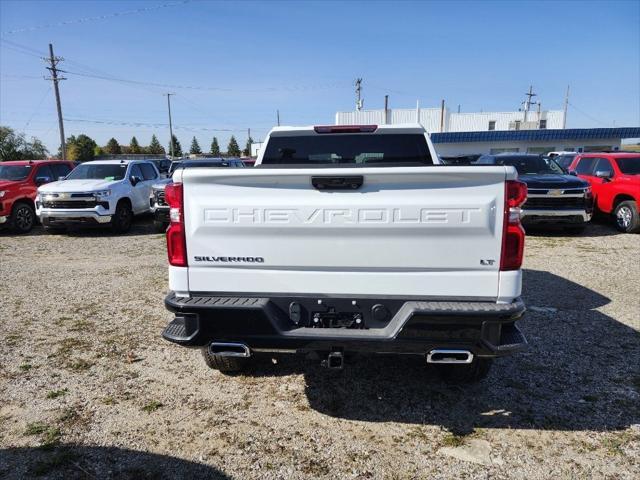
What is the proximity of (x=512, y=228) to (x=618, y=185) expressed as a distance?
10.9 metres

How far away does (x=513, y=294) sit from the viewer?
8.98 ft

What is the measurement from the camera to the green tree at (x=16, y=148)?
4834cm

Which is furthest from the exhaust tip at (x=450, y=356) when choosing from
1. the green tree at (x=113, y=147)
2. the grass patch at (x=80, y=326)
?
the green tree at (x=113, y=147)

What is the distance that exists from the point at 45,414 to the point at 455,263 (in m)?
3.17

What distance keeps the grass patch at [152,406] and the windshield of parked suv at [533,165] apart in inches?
423

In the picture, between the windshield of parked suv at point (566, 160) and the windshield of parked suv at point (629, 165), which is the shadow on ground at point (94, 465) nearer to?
the windshield of parked suv at point (629, 165)

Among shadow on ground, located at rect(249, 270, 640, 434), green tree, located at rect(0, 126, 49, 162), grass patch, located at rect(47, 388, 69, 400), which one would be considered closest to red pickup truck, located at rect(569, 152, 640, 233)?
shadow on ground, located at rect(249, 270, 640, 434)

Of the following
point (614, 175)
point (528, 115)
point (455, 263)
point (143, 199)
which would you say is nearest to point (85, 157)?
point (143, 199)

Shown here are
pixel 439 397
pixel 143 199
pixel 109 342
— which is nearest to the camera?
pixel 439 397

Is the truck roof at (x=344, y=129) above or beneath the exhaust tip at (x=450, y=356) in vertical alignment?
above

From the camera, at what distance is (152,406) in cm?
350

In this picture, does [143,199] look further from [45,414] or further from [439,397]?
[439,397]

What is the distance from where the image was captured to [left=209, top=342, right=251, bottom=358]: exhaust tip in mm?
2902

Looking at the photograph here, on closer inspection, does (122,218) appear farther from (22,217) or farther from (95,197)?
(22,217)
